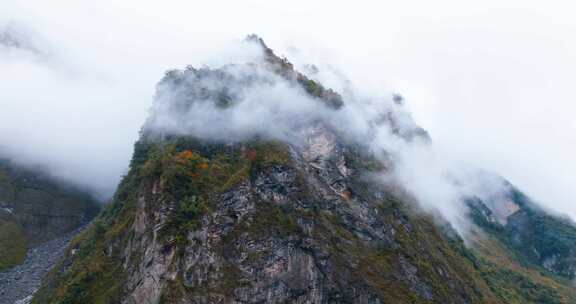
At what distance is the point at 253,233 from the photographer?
473 feet

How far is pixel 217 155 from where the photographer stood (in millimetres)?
163625

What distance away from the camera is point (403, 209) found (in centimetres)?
18475

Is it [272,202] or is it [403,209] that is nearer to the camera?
[272,202]

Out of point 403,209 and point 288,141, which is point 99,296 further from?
point 403,209

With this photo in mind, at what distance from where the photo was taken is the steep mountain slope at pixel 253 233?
138 m

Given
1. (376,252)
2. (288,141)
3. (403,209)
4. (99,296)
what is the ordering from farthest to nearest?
(403,209) < (288,141) < (376,252) < (99,296)

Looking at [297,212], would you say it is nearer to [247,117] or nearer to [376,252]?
[376,252]

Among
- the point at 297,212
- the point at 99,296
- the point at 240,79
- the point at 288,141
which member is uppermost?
the point at 240,79

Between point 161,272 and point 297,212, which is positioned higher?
point 297,212

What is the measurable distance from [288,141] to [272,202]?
26158 millimetres

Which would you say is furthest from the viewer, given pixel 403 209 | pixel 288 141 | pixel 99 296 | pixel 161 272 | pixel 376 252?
pixel 403 209

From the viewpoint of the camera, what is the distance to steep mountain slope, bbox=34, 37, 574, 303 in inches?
5413

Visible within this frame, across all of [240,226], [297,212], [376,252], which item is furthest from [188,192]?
[376,252]

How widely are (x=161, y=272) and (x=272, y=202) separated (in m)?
31.3
